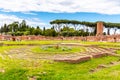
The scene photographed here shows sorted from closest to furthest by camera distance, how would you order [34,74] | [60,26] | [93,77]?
[93,77] → [34,74] → [60,26]

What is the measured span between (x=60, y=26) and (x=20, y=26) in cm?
1458

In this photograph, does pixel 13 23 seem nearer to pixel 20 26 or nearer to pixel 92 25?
pixel 20 26

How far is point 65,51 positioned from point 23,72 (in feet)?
29.1

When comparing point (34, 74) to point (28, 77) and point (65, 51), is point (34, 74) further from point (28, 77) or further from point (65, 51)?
point (65, 51)

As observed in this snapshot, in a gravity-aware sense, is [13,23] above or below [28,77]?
above

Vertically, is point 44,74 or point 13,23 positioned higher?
point 13,23

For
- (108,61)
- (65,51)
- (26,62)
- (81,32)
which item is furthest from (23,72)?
(81,32)

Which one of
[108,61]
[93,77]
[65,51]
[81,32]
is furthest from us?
[81,32]

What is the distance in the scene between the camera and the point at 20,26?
86.2 m

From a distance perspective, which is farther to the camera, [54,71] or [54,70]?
[54,70]

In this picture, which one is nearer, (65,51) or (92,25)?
(65,51)

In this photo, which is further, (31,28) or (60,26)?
(60,26)

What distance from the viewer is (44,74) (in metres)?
12.3

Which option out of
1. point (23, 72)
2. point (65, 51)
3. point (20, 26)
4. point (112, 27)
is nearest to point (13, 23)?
point (20, 26)
